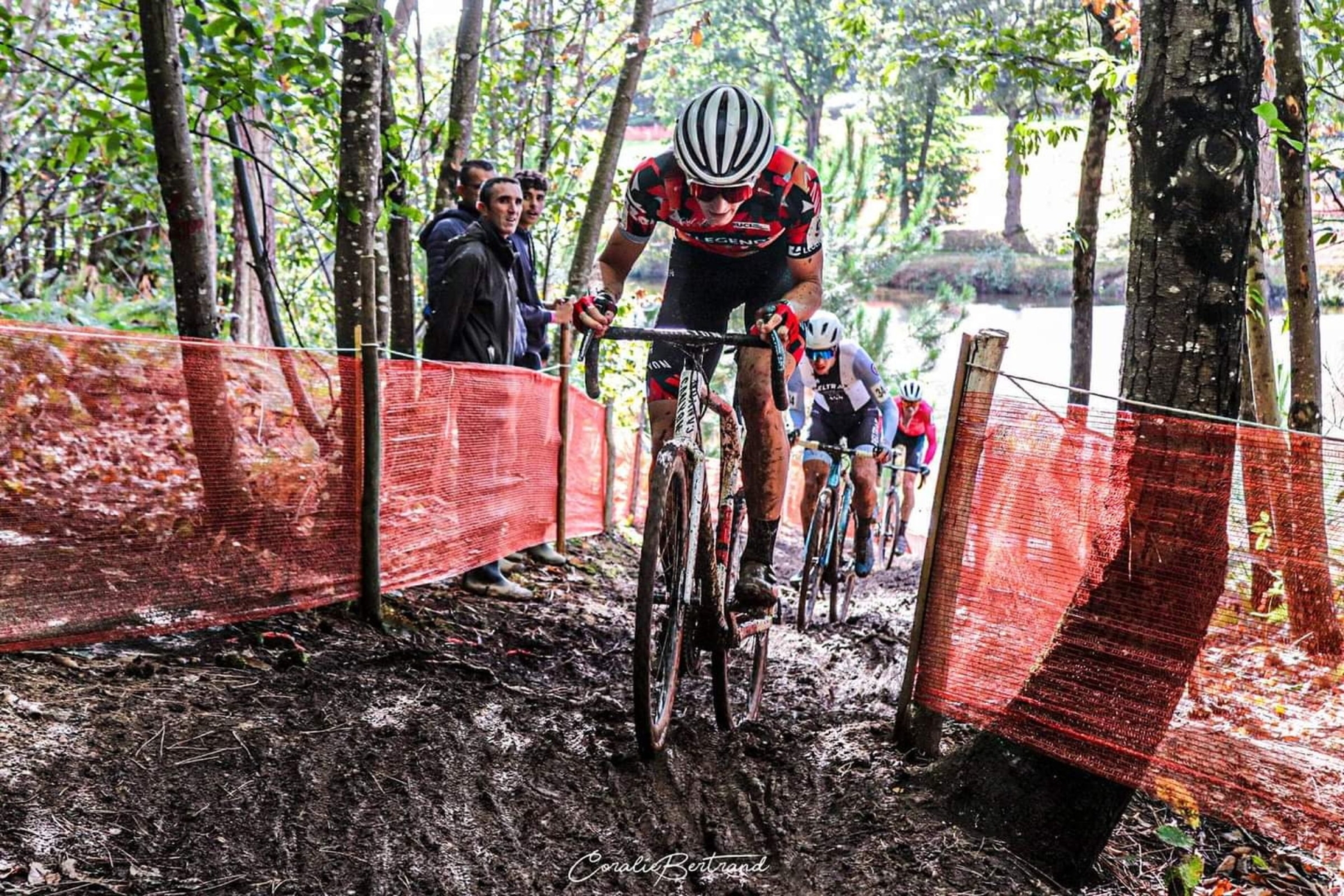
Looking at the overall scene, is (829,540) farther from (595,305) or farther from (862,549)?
(595,305)

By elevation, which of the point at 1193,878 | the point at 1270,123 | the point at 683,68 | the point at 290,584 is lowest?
the point at 1193,878

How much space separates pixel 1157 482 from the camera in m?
3.38

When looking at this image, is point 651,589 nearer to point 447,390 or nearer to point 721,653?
point 721,653

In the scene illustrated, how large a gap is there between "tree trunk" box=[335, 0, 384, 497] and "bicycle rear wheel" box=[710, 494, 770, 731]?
2265 millimetres

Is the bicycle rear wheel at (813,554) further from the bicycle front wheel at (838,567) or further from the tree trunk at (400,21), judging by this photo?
the tree trunk at (400,21)

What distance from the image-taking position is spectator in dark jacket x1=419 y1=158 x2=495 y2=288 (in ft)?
21.3

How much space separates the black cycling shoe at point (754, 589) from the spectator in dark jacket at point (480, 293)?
2323 millimetres

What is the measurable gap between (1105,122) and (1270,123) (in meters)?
5.71

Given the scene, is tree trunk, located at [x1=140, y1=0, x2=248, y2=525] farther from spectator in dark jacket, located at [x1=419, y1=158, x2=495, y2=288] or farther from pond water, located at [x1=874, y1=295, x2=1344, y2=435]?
pond water, located at [x1=874, y1=295, x2=1344, y2=435]

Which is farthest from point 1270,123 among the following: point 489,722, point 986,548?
point 489,722

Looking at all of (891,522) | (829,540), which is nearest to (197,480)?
(829,540)

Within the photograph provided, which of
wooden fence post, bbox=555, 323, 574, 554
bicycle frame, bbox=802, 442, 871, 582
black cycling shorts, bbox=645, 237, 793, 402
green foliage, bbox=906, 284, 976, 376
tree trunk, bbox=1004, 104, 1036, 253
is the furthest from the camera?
tree trunk, bbox=1004, 104, 1036, 253

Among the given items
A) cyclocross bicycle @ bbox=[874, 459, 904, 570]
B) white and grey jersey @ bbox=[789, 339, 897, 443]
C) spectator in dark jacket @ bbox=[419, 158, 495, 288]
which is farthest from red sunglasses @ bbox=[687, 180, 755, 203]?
cyclocross bicycle @ bbox=[874, 459, 904, 570]

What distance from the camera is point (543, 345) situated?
835 cm
